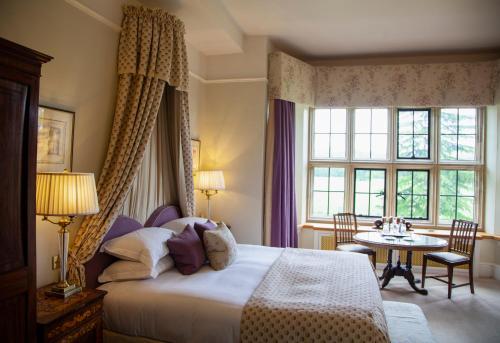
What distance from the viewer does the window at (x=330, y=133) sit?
539 cm

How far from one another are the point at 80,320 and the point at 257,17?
11.1 ft

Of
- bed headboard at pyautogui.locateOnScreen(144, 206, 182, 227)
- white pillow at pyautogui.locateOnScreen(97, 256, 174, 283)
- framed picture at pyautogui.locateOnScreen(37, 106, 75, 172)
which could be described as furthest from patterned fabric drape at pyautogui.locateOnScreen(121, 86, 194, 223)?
framed picture at pyautogui.locateOnScreen(37, 106, 75, 172)

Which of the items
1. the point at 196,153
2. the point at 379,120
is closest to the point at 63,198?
the point at 196,153

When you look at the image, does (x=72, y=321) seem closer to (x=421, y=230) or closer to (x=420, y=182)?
(x=421, y=230)

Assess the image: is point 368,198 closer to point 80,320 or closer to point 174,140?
point 174,140

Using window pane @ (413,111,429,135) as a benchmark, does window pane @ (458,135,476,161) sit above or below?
below

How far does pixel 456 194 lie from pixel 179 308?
179 inches

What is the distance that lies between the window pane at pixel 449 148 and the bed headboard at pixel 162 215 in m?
3.88

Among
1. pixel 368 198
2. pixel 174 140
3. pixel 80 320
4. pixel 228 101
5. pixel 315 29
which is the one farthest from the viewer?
pixel 368 198

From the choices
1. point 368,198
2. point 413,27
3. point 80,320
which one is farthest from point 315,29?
point 80,320

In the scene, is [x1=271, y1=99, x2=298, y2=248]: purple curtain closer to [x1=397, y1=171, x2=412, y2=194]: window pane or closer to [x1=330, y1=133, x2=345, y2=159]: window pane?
[x1=330, y1=133, x2=345, y2=159]: window pane

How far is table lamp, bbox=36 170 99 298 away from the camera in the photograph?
6.09ft

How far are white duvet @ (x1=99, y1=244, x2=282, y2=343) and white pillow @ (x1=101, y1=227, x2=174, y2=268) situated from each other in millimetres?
157

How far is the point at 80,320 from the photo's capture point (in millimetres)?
1903
